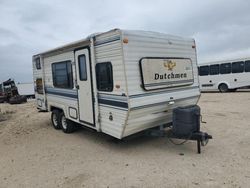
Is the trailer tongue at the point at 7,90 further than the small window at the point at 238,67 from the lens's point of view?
Yes

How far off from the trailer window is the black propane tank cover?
10.7 feet

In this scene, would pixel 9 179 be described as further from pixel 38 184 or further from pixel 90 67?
pixel 90 67

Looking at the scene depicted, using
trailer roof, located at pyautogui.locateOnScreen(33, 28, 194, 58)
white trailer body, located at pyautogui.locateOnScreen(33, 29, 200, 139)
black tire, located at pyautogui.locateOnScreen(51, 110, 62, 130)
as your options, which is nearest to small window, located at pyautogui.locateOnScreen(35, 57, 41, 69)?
trailer roof, located at pyautogui.locateOnScreen(33, 28, 194, 58)

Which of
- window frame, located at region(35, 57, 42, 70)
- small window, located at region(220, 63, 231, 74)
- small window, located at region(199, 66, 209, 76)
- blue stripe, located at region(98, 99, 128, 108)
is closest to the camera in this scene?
blue stripe, located at region(98, 99, 128, 108)

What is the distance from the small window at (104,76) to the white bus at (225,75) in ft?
47.4

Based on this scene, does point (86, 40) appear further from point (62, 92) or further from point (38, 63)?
point (38, 63)

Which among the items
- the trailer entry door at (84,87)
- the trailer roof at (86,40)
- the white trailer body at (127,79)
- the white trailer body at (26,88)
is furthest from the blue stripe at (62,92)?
the white trailer body at (26,88)

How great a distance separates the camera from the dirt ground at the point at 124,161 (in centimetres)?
418

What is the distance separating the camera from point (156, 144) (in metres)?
6.10

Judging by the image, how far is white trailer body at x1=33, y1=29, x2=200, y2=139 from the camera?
5043mm

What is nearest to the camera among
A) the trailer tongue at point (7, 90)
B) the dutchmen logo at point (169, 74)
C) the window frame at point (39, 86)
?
the dutchmen logo at point (169, 74)

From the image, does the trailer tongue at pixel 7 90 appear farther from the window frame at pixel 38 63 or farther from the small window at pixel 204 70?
the small window at pixel 204 70

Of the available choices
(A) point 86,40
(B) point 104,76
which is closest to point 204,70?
(A) point 86,40

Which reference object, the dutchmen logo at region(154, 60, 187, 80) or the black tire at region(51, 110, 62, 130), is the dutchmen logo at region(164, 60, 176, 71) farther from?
the black tire at region(51, 110, 62, 130)
